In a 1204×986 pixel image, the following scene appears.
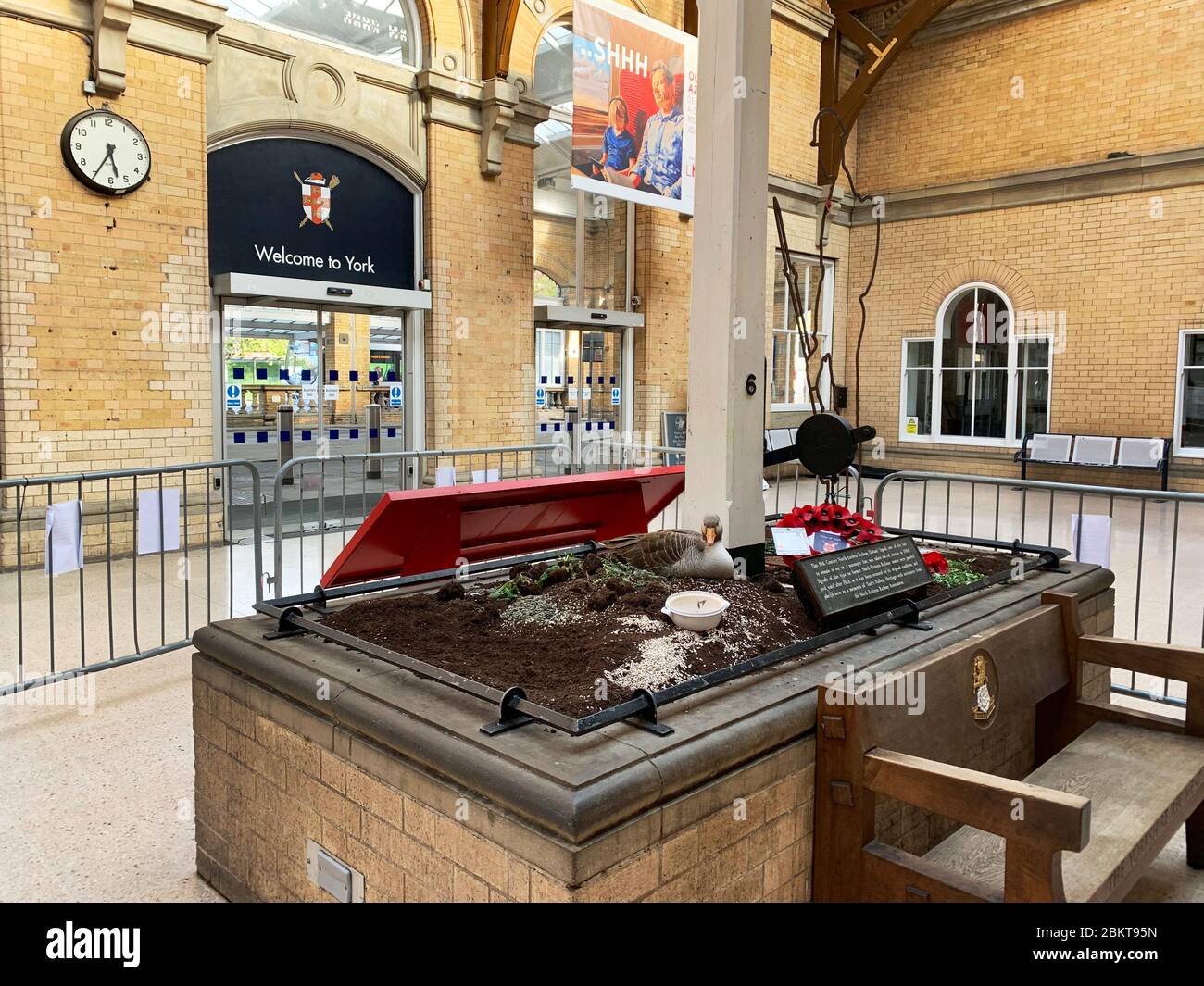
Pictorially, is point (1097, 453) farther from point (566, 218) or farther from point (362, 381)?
point (362, 381)

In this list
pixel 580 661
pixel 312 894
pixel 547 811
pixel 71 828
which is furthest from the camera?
pixel 71 828

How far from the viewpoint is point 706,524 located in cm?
395

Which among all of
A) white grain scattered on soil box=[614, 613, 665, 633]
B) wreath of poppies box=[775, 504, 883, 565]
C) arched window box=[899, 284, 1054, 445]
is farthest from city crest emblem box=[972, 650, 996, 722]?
arched window box=[899, 284, 1054, 445]

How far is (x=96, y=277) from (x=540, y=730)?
784 centimetres

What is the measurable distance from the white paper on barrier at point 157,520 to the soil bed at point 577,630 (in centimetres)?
249

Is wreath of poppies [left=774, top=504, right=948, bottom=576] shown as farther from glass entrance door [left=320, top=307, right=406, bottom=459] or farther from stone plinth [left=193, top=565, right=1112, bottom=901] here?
glass entrance door [left=320, top=307, right=406, bottom=459]

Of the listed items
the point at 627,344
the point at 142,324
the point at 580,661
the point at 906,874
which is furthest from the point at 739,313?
the point at 627,344

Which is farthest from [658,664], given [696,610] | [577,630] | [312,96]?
[312,96]

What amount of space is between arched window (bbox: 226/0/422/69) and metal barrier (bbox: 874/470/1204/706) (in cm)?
773

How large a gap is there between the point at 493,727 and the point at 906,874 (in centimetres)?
113

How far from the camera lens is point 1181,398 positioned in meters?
14.2

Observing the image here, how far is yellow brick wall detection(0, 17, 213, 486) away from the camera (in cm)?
774

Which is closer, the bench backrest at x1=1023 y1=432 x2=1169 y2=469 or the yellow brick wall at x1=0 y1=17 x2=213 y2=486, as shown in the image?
the yellow brick wall at x1=0 y1=17 x2=213 y2=486

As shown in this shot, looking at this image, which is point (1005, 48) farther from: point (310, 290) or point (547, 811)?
point (547, 811)
